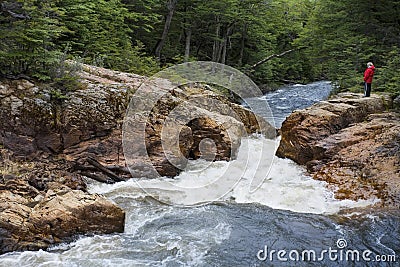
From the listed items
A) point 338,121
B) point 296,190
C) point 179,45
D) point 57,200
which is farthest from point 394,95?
Result: point 179,45

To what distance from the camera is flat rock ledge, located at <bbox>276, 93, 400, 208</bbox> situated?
314 inches

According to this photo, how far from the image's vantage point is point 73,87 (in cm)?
905

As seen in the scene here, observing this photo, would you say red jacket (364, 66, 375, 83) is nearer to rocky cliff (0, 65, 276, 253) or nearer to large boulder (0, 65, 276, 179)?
rocky cliff (0, 65, 276, 253)

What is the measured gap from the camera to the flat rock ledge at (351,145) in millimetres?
7977

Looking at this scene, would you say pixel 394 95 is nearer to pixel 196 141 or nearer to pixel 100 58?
pixel 196 141

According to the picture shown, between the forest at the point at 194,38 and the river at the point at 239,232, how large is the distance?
11.7 feet

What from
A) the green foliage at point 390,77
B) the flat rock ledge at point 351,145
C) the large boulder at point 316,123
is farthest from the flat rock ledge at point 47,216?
the green foliage at point 390,77

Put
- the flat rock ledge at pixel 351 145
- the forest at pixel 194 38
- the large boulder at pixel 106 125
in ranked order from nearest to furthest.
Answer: the flat rock ledge at pixel 351 145
the large boulder at pixel 106 125
the forest at pixel 194 38

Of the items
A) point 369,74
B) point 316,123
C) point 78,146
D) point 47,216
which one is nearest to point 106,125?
point 78,146

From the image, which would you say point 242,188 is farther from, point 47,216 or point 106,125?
point 47,216

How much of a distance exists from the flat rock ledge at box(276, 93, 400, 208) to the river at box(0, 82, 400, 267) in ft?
1.60

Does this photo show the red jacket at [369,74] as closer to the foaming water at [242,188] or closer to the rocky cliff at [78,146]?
the foaming water at [242,188]

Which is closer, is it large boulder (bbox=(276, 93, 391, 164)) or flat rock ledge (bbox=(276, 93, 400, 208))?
flat rock ledge (bbox=(276, 93, 400, 208))

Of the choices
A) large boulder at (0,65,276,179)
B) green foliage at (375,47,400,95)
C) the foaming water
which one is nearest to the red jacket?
green foliage at (375,47,400,95)
